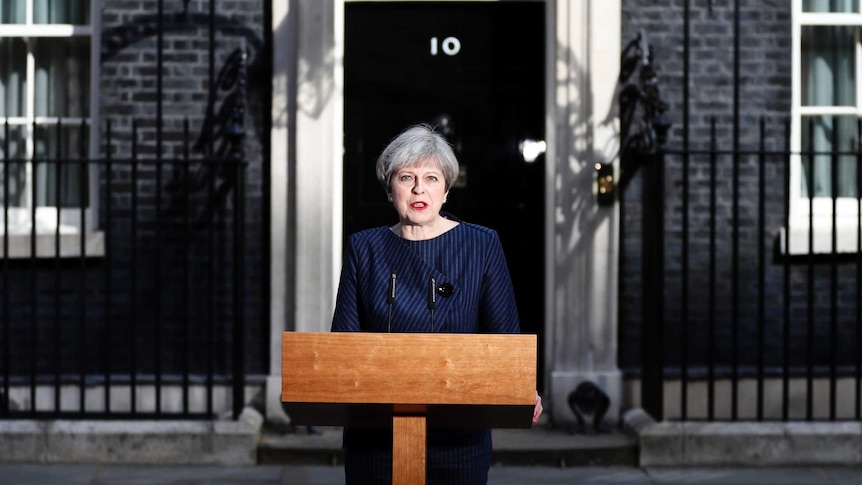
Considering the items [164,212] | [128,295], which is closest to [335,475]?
[128,295]

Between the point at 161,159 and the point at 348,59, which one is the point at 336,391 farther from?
the point at 348,59

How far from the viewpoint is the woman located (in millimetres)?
3311

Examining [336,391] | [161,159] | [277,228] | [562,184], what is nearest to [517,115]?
[562,184]

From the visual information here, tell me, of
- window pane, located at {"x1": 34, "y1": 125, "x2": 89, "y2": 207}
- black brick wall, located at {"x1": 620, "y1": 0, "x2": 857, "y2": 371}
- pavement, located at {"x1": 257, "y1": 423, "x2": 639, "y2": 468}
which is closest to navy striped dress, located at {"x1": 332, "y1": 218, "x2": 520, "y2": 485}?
pavement, located at {"x1": 257, "y1": 423, "x2": 639, "y2": 468}

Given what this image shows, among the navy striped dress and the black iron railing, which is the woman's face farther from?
the black iron railing

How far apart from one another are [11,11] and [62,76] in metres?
0.46

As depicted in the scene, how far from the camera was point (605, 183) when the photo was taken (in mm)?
7086

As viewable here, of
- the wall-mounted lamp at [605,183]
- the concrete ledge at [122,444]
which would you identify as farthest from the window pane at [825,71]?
the concrete ledge at [122,444]

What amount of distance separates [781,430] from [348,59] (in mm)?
3166

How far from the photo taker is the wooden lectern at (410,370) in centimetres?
285

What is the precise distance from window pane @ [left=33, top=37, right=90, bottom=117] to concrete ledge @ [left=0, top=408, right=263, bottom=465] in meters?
1.88

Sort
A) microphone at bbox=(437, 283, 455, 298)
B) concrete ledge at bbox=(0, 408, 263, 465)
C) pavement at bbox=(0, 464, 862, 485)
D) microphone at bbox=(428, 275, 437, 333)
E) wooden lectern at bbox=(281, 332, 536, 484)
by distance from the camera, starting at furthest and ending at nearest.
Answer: concrete ledge at bbox=(0, 408, 263, 465) < pavement at bbox=(0, 464, 862, 485) < microphone at bbox=(437, 283, 455, 298) < microphone at bbox=(428, 275, 437, 333) < wooden lectern at bbox=(281, 332, 536, 484)

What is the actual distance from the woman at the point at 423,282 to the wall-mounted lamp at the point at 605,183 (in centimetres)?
373

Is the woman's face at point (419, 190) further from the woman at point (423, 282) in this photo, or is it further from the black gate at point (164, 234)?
the black gate at point (164, 234)
